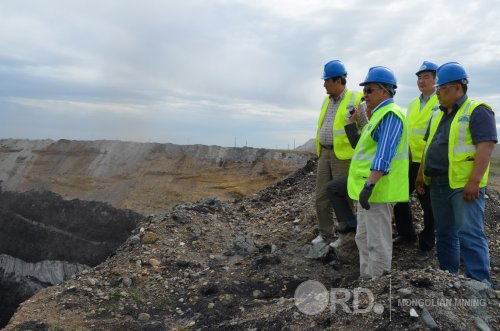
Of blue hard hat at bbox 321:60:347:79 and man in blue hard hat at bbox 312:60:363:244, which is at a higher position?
blue hard hat at bbox 321:60:347:79

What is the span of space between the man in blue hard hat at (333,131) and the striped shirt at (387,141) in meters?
0.98

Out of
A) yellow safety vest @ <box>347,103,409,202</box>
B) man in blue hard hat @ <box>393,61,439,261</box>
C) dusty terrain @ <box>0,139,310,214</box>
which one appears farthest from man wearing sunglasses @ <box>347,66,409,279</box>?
dusty terrain @ <box>0,139,310,214</box>

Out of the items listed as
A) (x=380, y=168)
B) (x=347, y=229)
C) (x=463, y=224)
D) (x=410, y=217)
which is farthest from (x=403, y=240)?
(x=380, y=168)

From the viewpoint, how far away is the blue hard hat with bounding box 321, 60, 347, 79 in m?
4.48

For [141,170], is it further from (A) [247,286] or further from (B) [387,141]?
(B) [387,141]

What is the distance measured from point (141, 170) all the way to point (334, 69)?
500 inches

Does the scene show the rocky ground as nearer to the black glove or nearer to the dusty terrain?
the black glove

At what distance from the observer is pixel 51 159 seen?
18516mm

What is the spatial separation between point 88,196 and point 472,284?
1437 cm

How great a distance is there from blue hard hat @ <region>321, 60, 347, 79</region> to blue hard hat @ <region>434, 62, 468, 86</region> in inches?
45.5

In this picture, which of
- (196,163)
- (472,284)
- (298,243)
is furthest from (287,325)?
(196,163)

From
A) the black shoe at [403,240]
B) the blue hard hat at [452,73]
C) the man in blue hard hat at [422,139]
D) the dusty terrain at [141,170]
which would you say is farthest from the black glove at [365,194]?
the dusty terrain at [141,170]

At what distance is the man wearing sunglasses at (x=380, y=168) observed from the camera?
338 cm

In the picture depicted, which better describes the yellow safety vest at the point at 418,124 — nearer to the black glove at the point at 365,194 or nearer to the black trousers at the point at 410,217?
the black trousers at the point at 410,217
